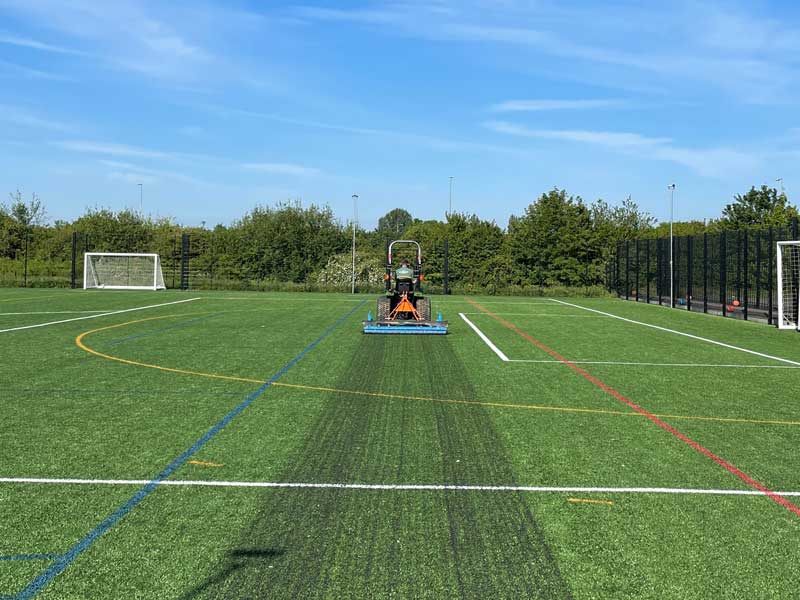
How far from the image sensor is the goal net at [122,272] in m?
38.5

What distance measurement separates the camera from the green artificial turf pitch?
380 centimetres

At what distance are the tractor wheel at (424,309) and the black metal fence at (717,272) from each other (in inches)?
422

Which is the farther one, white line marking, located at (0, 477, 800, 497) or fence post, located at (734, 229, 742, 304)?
fence post, located at (734, 229, 742, 304)

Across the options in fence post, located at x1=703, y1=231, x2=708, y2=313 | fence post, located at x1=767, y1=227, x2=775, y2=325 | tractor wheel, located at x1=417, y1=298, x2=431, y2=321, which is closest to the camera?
tractor wheel, located at x1=417, y1=298, x2=431, y2=321

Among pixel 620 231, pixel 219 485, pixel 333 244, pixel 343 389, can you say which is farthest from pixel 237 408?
pixel 620 231

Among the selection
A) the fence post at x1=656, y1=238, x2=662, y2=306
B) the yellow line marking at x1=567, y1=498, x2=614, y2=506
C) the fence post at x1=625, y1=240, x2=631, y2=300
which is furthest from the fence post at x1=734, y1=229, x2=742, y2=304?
the yellow line marking at x1=567, y1=498, x2=614, y2=506

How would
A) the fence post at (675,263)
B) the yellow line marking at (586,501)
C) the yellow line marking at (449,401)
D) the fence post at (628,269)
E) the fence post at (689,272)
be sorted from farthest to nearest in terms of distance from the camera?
the fence post at (628,269)
the fence post at (675,263)
the fence post at (689,272)
the yellow line marking at (449,401)
the yellow line marking at (586,501)

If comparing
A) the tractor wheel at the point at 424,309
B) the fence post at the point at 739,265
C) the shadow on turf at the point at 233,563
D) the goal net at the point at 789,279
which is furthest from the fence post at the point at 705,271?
the shadow on turf at the point at 233,563

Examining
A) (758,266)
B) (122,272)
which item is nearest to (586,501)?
(758,266)

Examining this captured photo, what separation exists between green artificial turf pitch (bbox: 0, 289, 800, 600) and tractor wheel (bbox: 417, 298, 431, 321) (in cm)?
465

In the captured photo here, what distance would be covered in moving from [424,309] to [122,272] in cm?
2721

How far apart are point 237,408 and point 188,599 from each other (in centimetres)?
452

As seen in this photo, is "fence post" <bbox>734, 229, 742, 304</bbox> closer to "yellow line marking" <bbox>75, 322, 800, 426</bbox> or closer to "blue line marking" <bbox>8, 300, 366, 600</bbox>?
"yellow line marking" <bbox>75, 322, 800, 426</bbox>

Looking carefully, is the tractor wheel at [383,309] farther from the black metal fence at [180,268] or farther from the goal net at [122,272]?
the goal net at [122,272]
